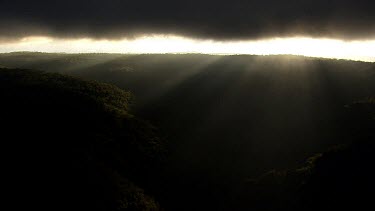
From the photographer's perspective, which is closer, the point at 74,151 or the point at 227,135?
the point at 74,151

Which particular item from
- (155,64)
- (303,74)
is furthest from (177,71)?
(303,74)

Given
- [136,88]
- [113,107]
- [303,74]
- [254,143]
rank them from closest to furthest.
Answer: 1. [254,143]
2. [113,107]
3. [136,88]
4. [303,74]

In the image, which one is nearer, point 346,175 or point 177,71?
point 346,175

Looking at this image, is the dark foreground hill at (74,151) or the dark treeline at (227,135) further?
the dark treeline at (227,135)

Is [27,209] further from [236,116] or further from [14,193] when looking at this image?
[236,116]

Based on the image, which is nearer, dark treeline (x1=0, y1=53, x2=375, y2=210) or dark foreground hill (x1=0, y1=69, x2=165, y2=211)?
dark foreground hill (x1=0, y1=69, x2=165, y2=211)
